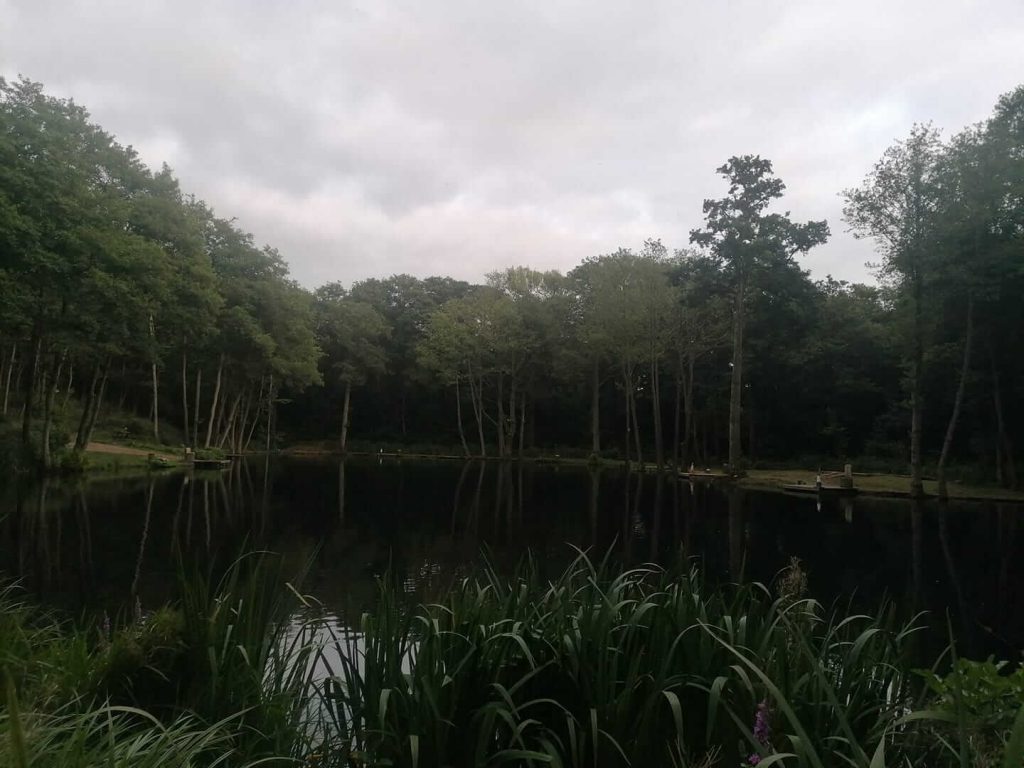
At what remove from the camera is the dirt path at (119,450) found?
2848 cm

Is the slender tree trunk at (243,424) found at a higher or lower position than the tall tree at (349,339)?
lower

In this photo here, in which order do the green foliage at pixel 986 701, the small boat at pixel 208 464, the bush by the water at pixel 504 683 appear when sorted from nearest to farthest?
the green foliage at pixel 986 701 → the bush by the water at pixel 504 683 → the small boat at pixel 208 464

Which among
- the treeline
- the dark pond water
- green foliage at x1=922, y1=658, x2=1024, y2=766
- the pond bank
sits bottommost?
the dark pond water

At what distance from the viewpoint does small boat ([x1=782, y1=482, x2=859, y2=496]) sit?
82.2 ft

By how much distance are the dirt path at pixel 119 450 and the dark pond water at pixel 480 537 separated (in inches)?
243

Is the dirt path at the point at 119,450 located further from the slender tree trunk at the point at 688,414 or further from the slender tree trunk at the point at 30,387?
the slender tree trunk at the point at 688,414

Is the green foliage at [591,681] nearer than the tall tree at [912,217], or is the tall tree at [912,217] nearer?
the green foliage at [591,681]

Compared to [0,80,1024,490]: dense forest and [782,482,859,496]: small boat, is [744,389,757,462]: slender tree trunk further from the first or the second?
[782,482,859,496]: small boat

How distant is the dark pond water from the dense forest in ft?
19.2

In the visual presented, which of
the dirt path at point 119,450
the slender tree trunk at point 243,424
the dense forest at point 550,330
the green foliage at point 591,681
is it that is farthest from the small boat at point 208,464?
the green foliage at point 591,681

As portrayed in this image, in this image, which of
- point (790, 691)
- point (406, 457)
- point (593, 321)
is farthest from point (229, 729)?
point (406, 457)

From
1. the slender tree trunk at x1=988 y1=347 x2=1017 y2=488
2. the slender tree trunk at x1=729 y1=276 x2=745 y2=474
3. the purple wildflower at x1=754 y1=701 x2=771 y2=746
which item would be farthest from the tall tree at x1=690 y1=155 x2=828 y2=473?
the purple wildflower at x1=754 y1=701 x2=771 y2=746

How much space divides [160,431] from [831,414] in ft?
116

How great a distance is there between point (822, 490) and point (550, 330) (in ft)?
75.1
